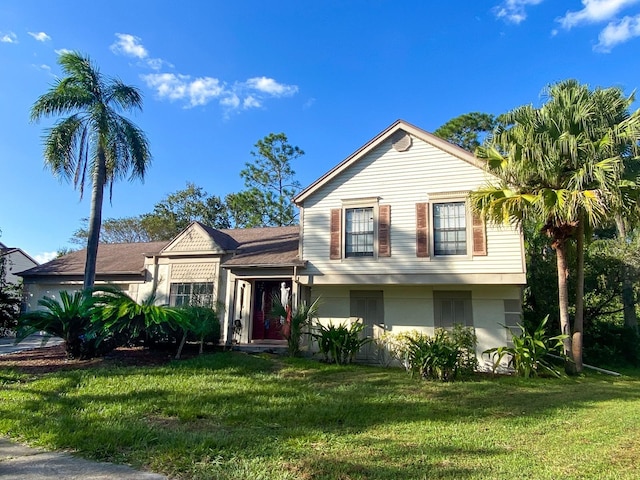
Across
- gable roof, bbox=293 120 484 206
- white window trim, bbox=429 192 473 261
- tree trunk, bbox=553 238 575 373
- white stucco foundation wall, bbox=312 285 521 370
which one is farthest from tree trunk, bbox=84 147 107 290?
tree trunk, bbox=553 238 575 373

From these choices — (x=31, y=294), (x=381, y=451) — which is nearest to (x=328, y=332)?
(x=381, y=451)

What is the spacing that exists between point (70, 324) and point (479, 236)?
1059 centimetres

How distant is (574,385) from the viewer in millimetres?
9469

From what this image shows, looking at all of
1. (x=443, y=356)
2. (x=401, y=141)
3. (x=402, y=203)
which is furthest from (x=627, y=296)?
(x=401, y=141)

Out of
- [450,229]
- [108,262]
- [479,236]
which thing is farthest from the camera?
[108,262]

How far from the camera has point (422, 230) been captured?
1212 cm

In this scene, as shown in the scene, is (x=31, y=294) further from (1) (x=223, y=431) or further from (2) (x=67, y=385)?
(1) (x=223, y=431)

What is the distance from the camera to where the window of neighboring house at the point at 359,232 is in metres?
12.8

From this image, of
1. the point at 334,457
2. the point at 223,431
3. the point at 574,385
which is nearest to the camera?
the point at 334,457

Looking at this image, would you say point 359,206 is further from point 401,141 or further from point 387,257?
point 401,141

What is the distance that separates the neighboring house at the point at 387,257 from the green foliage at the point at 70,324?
437cm

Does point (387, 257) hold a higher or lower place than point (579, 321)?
higher

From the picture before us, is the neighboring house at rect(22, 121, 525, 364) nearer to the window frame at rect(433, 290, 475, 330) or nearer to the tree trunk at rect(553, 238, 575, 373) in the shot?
the window frame at rect(433, 290, 475, 330)

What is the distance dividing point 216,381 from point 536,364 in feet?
25.7
